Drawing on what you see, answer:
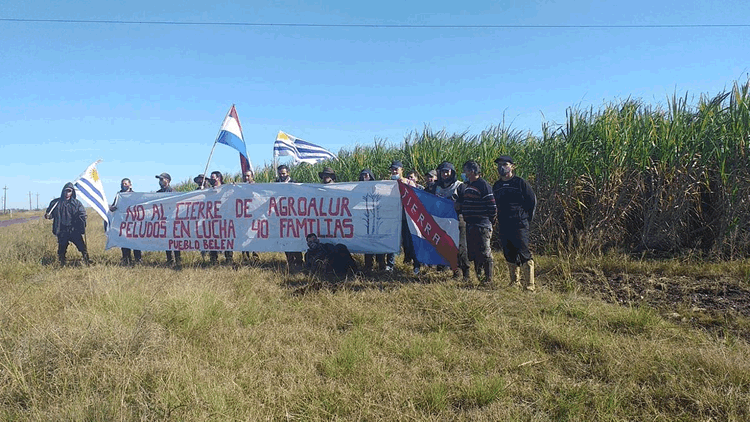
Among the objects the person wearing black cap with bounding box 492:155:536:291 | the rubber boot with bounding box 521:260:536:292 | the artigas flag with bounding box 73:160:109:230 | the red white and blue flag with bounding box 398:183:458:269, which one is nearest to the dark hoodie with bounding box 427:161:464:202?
the red white and blue flag with bounding box 398:183:458:269

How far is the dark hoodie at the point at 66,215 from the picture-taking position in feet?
27.8

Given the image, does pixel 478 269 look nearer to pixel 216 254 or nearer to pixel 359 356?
pixel 359 356

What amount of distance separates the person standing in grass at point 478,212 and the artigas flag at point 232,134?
5697mm

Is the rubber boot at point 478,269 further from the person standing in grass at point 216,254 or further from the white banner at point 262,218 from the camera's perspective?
the person standing in grass at point 216,254

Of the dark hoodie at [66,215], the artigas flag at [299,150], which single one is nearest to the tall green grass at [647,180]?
the artigas flag at [299,150]

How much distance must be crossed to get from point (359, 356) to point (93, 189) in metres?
8.66

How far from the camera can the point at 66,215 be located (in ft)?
27.8

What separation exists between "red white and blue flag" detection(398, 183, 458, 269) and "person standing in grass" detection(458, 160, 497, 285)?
414mm

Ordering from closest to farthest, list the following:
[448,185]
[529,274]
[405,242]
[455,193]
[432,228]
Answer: [529,274] → [432,228] → [455,193] → [448,185] → [405,242]

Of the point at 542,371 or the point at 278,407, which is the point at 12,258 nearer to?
the point at 278,407

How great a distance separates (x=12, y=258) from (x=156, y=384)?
299 inches

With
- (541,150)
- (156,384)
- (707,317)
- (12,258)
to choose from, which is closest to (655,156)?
(541,150)

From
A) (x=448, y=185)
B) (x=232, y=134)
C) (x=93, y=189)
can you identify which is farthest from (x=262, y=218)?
(x=93, y=189)

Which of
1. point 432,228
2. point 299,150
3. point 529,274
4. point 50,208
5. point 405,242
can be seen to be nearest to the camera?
point 529,274
